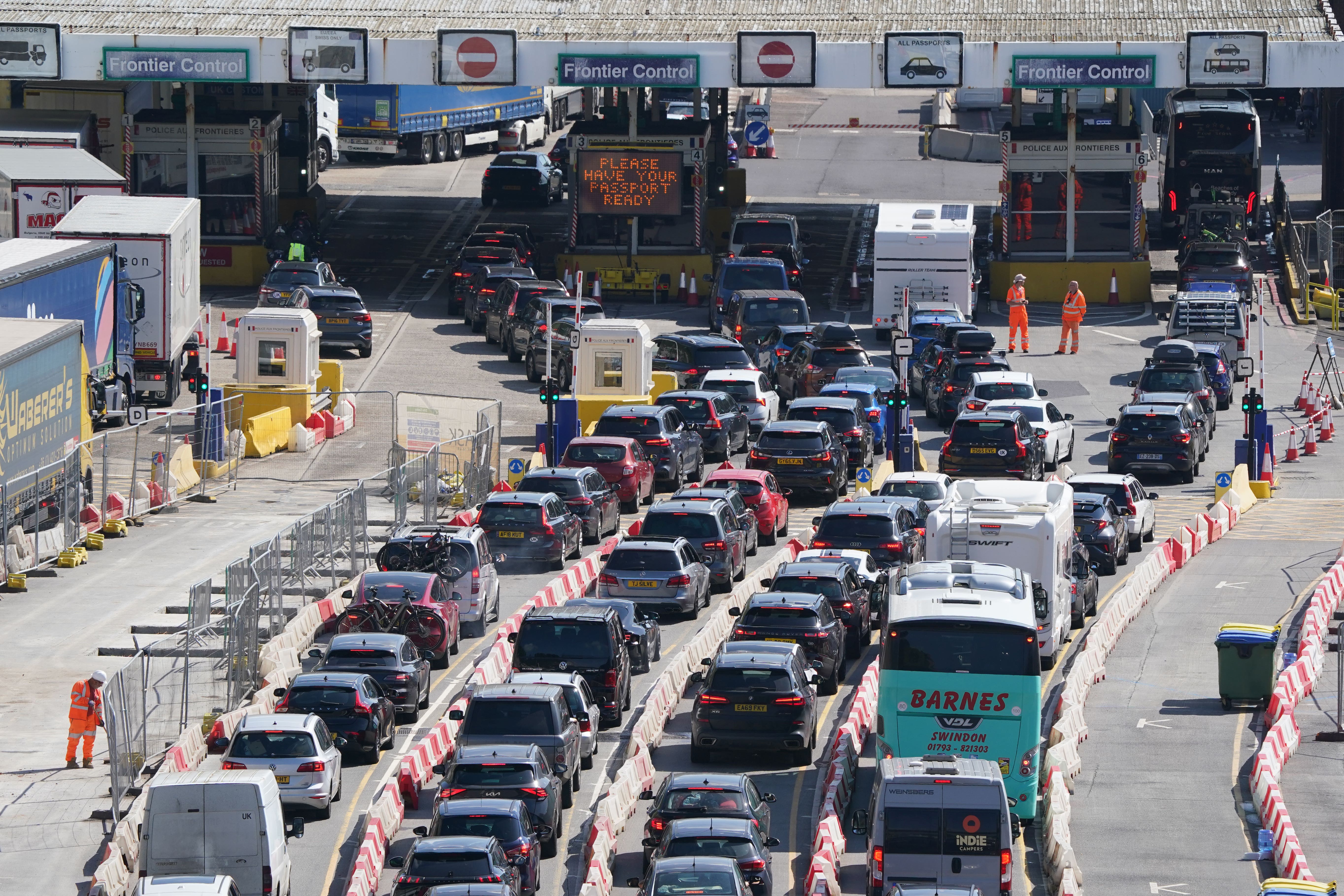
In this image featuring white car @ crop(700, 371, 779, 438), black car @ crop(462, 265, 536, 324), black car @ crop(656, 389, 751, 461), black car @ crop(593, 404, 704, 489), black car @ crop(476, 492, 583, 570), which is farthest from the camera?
black car @ crop(462, 265, 536, 324)

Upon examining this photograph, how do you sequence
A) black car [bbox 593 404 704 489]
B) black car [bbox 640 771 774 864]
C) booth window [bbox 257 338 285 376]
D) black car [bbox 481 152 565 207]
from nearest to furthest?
black car [bbox 640 771 774 864] → black car [bbox 593 404 704 489] → booth window [bbox 257 338 285 376] → black car [bbox 481 152 565 207]

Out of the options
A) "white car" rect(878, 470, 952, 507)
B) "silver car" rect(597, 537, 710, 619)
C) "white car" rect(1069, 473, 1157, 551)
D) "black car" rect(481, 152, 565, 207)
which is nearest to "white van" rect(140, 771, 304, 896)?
"silver car" rect(597, 537, 710, 619)

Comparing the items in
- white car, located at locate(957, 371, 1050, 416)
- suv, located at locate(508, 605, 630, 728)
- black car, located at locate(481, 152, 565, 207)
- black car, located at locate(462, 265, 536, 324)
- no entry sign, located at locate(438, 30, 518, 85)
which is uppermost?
no entry sign, located at locate(438, 30, 518, 85)

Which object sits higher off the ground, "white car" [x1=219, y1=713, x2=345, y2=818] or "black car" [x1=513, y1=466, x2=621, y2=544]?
"black car" [x1=513, y1=466, x2=621, y2=544]

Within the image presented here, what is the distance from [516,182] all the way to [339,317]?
23.0 m

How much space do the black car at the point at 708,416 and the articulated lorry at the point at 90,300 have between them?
37.0 ft

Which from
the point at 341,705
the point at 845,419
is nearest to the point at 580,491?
the point at 845,419

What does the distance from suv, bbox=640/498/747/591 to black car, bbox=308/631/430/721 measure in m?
7.04

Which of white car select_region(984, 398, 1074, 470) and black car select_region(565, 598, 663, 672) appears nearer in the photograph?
black car select_region(565, 598, 663, 672)

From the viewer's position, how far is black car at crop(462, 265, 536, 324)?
6266 centimetres

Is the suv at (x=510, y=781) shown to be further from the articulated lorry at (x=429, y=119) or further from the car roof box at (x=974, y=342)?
the articulated lorry at (x=429, y=119)

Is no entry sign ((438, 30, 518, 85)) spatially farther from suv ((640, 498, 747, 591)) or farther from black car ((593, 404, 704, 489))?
suv ((640, 498, 747, 591))

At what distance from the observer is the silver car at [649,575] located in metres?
37.2

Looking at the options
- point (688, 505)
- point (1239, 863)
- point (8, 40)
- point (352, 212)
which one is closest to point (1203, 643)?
point (688, 505)
